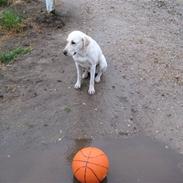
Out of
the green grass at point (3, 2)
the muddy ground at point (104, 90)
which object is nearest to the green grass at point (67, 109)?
the muddy ground at point (104, 90)

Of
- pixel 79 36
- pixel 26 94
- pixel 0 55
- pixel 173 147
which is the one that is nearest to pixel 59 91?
pixel 26 94

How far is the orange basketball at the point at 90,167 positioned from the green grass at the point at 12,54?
3.23 meters

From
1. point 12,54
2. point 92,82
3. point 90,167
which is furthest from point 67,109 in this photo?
point 12,54

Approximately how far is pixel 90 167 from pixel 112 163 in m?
0.63

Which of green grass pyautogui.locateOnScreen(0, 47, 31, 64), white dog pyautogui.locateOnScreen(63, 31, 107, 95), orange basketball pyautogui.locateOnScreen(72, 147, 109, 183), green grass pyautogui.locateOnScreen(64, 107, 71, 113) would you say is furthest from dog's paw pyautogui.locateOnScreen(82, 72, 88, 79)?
orange basketball pyautogui.locateOnScreen(72, 147, 109, 183)

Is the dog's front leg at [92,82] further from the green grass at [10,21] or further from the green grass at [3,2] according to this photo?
the green grass at [3,2]

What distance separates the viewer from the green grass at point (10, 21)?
26.3ft

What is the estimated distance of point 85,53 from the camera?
5.70 m

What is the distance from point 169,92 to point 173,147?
129 cm

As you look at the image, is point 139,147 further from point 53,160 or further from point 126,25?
point 126,25

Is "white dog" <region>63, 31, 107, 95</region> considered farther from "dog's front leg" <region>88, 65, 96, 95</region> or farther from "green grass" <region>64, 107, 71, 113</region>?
"green grass" <region>64, 107, 71, 113</region>

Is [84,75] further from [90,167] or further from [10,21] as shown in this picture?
[10,21]

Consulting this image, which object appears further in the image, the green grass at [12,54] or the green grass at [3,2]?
the green grass at [3,2]

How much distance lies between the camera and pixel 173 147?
208 inches
